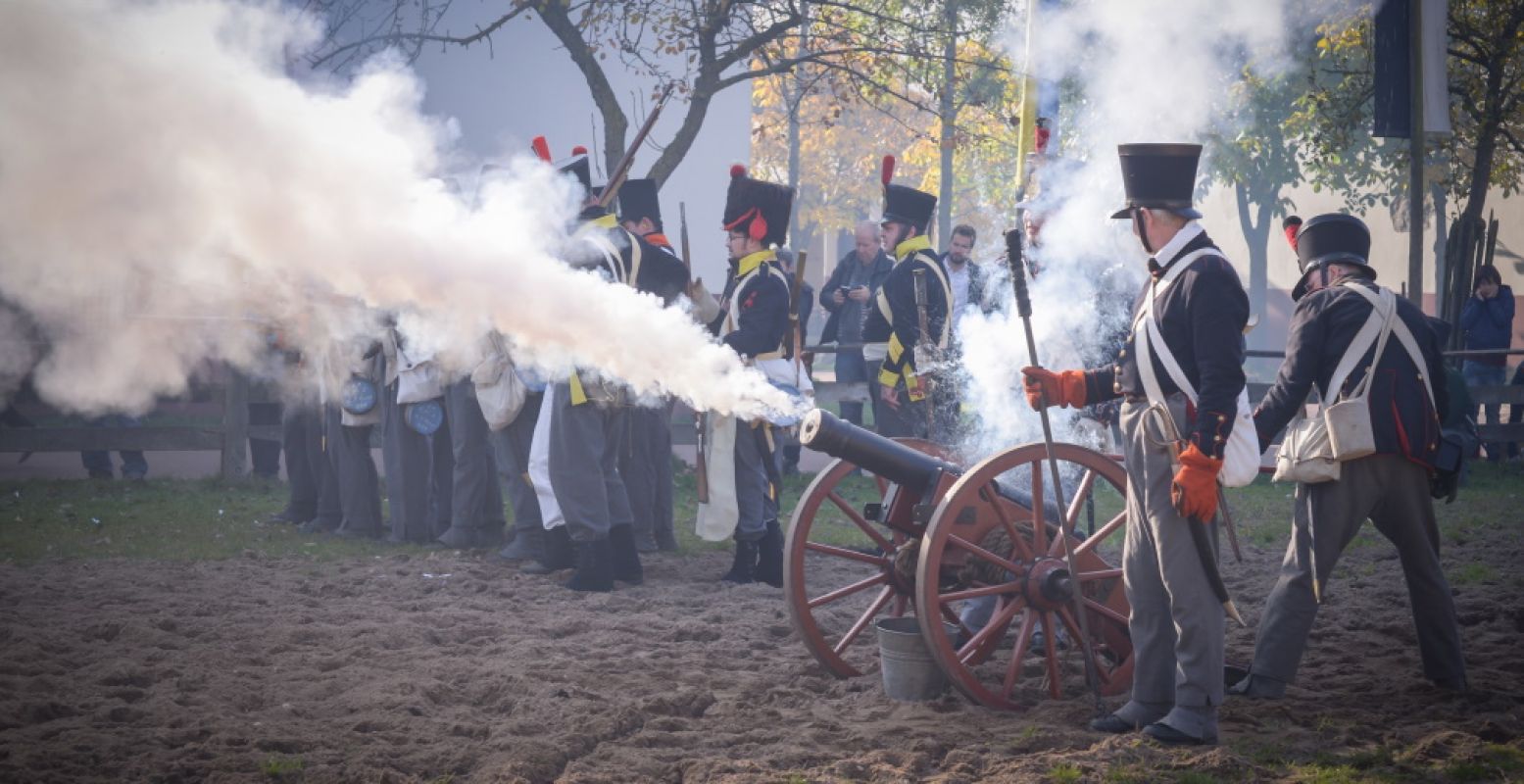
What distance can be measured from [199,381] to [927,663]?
8994 mm

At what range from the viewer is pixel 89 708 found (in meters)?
4.87

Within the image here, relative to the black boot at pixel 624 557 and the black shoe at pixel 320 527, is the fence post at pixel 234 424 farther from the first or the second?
the black boot at pixel 624 557

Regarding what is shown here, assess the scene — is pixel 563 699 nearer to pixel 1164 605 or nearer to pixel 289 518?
pixel 1164 605

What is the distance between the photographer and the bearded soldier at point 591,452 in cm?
752

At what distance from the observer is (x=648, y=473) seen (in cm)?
888

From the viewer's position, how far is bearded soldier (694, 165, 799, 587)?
759 cm

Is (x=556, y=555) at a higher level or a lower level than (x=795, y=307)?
lower

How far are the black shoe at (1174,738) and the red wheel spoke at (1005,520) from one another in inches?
34.0

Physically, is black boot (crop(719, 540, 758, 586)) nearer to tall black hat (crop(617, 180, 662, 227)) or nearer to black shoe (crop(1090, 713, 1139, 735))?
tall black hat (crop(617, 180, 662, 227))

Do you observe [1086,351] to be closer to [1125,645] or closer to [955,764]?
[1125,645]

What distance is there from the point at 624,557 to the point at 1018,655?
317cm

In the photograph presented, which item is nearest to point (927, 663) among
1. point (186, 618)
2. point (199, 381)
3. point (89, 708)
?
point (89, 708)

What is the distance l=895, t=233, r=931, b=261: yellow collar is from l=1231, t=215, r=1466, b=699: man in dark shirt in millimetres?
3912

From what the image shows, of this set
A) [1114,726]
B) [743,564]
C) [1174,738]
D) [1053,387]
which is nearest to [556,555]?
[743,564]
